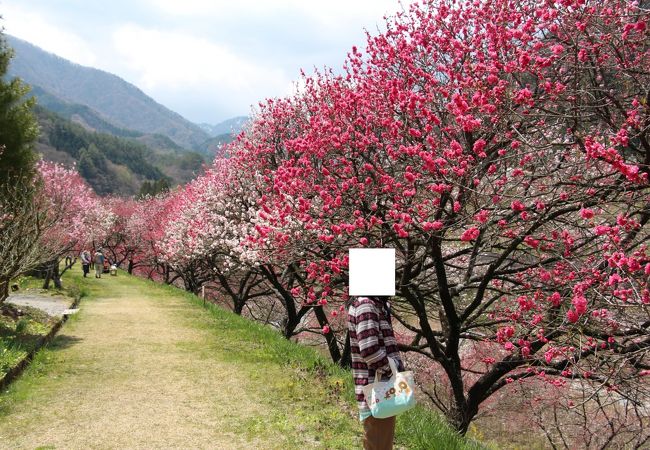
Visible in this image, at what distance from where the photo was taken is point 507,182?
592 centimetres

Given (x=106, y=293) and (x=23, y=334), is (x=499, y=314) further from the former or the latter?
(x=106, y=293)

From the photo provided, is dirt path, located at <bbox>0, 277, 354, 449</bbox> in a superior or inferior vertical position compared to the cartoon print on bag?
inferior

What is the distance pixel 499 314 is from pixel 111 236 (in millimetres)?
45051

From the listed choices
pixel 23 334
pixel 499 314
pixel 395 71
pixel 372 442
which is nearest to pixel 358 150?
pixel 395 71

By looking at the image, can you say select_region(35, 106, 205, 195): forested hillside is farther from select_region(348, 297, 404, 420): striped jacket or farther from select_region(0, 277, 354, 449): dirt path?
select_region(348, 297, 404, 420): striped jacket

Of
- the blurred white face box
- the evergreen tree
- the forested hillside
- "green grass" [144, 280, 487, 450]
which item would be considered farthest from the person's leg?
the forested hillside

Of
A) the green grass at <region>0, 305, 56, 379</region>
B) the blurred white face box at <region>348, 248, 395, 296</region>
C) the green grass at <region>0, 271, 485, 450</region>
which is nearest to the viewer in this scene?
the blurred white face box at <region>348, 248, 395, 296</region>

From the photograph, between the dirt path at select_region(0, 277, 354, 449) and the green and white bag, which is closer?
the green and white bag

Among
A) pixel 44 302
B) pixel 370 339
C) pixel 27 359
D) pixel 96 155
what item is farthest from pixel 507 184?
pixel 96 155

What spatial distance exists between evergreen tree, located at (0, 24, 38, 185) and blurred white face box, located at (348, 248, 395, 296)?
43.7ft

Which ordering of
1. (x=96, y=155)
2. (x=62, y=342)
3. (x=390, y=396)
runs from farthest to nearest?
(x=96, y=155), (x=62, y=342), (x=390, y=396)

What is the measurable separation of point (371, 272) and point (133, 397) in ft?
15.7

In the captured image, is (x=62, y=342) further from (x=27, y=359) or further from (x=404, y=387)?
(x=404, y=387)

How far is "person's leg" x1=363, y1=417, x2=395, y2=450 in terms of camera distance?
355cm
